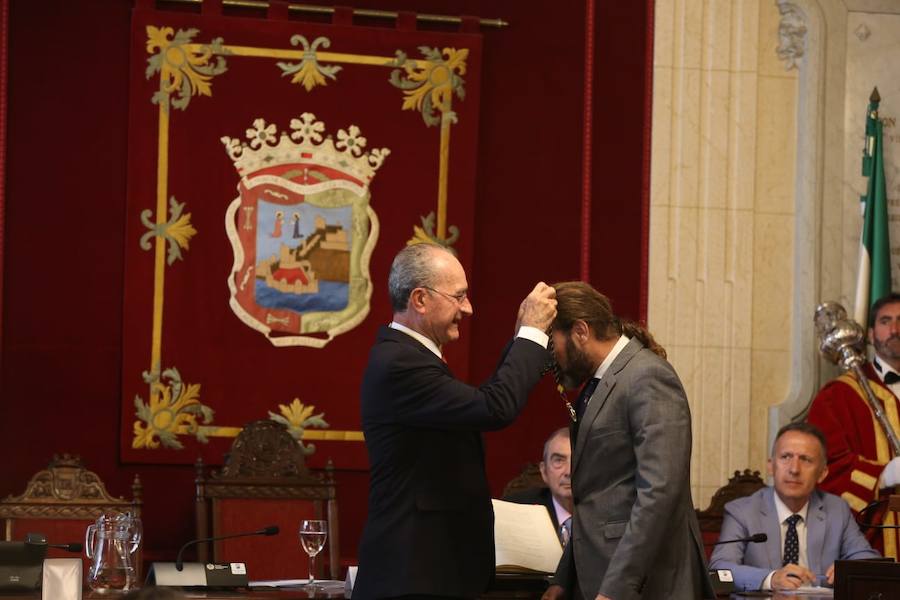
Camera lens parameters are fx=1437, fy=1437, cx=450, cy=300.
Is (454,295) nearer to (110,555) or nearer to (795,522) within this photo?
(110,555)

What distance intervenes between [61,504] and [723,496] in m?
2.67

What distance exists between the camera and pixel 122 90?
6.17 metres

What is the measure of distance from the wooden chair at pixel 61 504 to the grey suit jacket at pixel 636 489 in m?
2.30

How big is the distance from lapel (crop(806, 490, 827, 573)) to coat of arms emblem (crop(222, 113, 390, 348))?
211 cm

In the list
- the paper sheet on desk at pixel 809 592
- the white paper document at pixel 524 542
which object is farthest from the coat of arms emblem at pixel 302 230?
the paper sheet on desk at pixel 809 592

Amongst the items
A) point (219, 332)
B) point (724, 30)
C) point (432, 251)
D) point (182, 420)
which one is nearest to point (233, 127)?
point (219, 332)

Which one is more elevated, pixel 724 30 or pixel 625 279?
pixel 724 30

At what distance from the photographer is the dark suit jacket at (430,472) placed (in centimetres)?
332

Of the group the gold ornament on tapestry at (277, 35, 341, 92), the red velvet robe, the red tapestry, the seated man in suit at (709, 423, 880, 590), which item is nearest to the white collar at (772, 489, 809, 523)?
the seated man in suit at (709, 423, 880, 590)

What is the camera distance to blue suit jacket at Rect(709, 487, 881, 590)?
5.13m

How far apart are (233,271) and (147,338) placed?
18.3 inches

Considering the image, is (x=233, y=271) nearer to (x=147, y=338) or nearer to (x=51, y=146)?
(x=147, y=338)

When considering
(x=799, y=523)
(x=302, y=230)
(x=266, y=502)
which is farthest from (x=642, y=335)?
(x=302, y=230)

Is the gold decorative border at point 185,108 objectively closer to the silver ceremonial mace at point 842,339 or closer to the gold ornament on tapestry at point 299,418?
the gold ornament on tapestry at point 299,418
